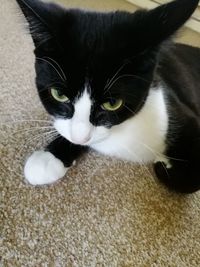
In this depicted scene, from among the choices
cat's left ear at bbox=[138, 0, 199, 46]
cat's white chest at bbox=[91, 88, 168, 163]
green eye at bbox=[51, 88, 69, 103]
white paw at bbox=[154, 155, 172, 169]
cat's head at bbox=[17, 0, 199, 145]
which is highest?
cat's left ear at bbox=[138, 0, 199, 46]

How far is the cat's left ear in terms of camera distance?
705 millimetres

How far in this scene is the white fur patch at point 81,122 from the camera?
800mm

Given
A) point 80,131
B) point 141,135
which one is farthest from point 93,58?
point 141,135

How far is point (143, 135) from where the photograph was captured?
1.01m

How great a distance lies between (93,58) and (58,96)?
0.11 meters

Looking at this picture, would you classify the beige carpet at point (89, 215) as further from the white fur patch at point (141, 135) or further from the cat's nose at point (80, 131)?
the cat's nose at point (80, 131)

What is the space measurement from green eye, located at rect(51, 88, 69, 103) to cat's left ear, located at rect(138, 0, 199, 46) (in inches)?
7.7

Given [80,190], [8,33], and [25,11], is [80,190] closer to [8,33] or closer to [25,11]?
[25,11]

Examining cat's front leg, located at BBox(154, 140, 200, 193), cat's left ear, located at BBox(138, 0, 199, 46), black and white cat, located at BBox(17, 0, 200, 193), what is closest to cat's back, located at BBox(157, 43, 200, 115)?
black and white cat, located at BBox(17, 0, 200, 193)

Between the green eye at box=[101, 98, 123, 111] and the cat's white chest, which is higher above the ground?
the green eye at box=[101, 98, 123, 111]

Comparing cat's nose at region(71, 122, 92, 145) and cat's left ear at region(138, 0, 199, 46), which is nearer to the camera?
cat's left ear at region(138, 0, 199, 46)

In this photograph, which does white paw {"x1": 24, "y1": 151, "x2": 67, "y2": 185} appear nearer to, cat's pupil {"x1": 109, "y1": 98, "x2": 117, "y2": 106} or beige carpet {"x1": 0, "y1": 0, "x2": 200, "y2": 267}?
beige carpet {"x1": 0, "y1": 0, "x2": 200, "y2": 267}

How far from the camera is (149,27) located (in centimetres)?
74

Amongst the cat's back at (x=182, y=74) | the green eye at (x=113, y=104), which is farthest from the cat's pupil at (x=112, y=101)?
the cat's back at (x=182, y=74)
